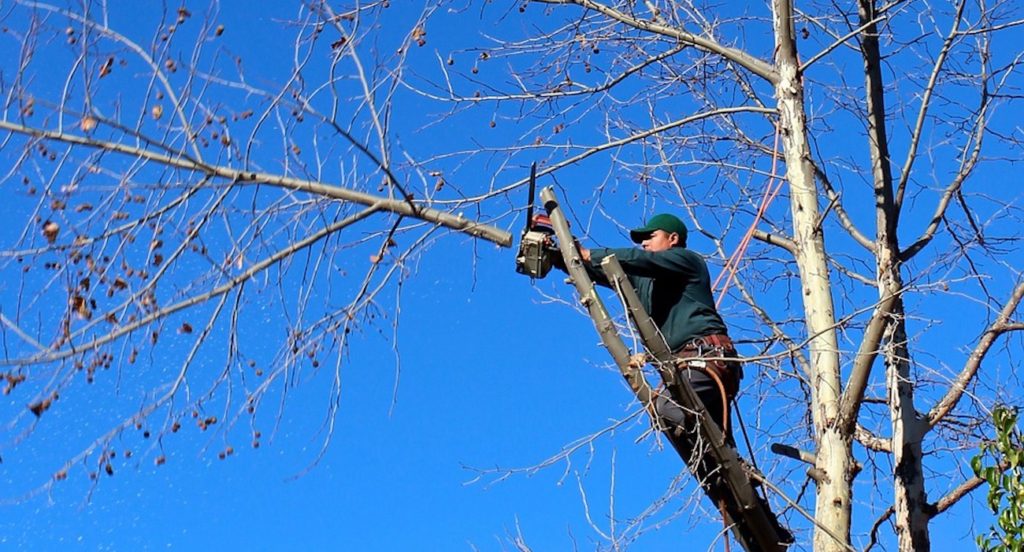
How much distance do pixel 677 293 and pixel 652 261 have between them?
1.07 ft

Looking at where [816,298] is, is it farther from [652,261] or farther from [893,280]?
[652,261]

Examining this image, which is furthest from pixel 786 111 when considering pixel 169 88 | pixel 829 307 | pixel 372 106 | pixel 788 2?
pixel 169 88

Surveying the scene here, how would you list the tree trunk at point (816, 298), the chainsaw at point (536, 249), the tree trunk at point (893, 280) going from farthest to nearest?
the tree trunk at point (893, 280)
the tree trunk at point (816, 298)
the chainsaw at point (536, 249)

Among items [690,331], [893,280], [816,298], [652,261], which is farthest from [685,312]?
[893,280]

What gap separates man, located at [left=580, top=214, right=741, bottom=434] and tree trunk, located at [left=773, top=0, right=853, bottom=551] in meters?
0.51

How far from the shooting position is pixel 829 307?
7.41 meters

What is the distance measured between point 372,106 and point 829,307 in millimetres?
2943

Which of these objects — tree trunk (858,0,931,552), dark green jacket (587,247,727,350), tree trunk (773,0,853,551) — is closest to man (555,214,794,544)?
dark green jacket (587,247,727,350)

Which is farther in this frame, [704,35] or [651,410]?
[704,35]

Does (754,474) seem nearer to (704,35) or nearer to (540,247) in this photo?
(540,247)

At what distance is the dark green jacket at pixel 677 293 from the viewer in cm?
674

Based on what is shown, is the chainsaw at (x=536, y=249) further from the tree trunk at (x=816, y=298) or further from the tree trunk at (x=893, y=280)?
the tree trunk at (x=893, y=280)

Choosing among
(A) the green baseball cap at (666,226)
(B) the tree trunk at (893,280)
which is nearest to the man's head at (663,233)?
(A) the green baseball cap at (666,226)

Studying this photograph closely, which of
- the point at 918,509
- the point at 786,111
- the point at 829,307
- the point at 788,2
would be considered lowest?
the point at 918,509
